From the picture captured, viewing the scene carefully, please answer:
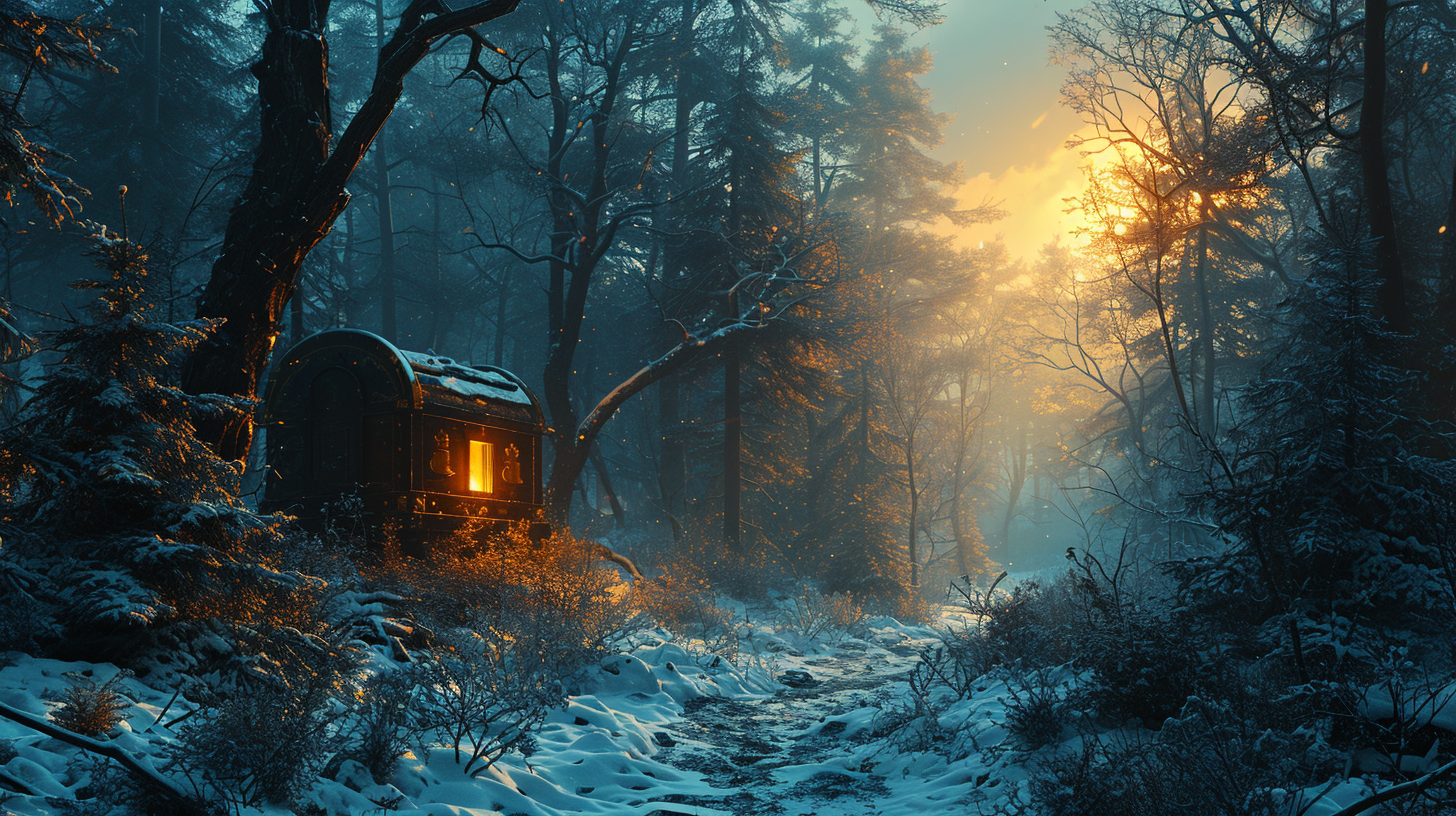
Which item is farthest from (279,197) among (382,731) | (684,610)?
(684,610)

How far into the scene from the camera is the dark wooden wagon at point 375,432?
12750mm

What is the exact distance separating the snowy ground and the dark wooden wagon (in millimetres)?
5612

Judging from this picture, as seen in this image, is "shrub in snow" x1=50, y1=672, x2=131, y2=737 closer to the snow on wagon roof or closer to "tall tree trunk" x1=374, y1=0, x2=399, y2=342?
the snow on wagon roof

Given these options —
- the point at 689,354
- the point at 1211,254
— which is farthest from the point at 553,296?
the point at 1211,254

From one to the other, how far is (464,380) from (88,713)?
36.5 ft

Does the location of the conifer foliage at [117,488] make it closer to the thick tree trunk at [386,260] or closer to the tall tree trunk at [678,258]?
the tall tree trunk at [678,258]

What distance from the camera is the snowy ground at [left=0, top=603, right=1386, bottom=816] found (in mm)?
4148

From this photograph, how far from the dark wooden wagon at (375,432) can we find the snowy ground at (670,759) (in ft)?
18.4

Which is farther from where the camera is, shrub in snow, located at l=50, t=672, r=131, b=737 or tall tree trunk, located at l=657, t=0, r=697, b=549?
tall tree trunk, located at l=657, t=0, r=697, b=549

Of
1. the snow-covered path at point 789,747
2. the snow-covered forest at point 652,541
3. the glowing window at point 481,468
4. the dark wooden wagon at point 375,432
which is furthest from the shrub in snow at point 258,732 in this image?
the glowing window at point 481,468

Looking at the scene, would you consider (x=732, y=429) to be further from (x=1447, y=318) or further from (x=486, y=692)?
(x=486, y=692)

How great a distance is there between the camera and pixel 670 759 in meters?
6.46

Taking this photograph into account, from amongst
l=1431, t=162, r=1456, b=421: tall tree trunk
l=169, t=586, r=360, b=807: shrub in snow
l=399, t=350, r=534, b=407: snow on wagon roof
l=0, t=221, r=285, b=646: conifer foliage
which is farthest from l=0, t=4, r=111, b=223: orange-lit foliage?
l=1431, t=162, r=1456, b=421: tall tree trunk

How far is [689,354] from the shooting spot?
19.2 m
